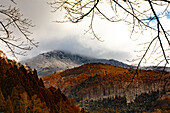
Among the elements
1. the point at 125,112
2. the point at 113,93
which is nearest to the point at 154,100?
the point at 125,112

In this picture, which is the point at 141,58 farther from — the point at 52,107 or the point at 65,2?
the point at 52,107

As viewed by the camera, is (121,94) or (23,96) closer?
(23,96)

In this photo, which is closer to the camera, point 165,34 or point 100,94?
point 165,34

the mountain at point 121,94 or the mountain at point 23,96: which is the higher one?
the mountain at point 23,96

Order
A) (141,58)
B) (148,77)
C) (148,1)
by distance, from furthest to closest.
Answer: (148,77) < (141,58) < (148,1)

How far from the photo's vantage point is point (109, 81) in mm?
161500

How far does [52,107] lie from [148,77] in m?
135

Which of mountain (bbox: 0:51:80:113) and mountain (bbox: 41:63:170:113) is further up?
mountain (bbox: 0:51:80:113)

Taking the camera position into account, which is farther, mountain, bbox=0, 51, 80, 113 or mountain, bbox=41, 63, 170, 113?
mountain, bbox=41, 63, 170, 113

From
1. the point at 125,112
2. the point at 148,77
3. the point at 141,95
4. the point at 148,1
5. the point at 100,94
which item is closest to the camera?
the point at 148,1

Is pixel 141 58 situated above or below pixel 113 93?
above

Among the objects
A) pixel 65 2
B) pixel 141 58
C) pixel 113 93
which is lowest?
pixel 113 93

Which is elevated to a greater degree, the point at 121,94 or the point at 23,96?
the point at 23,96

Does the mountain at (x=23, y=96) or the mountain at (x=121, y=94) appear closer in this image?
the mountain at (x=23, y=96)
